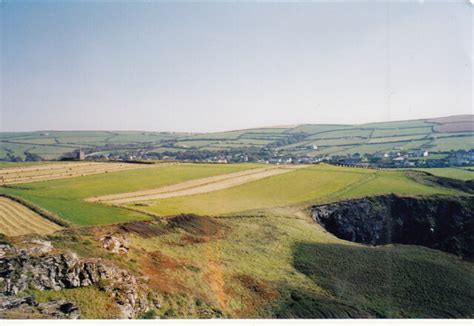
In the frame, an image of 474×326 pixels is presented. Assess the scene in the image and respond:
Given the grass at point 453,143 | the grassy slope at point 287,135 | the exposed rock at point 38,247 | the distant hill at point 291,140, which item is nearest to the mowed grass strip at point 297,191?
the exposed rock at point 38,247

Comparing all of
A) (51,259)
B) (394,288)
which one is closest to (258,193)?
(394,288)

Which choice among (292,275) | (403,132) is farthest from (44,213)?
(403,132)

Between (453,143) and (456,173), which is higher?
(453,143)

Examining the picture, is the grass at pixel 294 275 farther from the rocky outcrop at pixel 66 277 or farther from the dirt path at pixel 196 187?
the dirt path at pixel 196 187

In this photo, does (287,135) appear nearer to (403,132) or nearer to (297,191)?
(403,132)

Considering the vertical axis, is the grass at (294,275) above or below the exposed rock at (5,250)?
below

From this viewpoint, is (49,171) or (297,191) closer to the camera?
(297,191)
